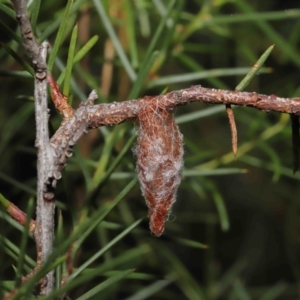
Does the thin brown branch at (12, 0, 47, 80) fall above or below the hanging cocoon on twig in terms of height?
above

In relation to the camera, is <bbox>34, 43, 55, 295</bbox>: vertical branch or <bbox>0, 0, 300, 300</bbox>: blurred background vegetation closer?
<bbox>34, 43, 55, 295</bbox>: vertical branch

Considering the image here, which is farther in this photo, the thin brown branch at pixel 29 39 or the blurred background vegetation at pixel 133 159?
the blurred background vegetation at pixel 133 159

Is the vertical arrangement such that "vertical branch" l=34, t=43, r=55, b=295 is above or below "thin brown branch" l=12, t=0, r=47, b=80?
below

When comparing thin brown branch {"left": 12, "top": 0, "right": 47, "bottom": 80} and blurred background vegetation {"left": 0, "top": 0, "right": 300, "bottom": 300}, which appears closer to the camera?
thin brown branch {"left": 12, "top": 0, "right": 47, "bottom": 80}

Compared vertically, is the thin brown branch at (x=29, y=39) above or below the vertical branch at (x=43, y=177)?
above

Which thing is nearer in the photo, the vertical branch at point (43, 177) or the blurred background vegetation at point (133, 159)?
the vertical branch at point (43, 177)
